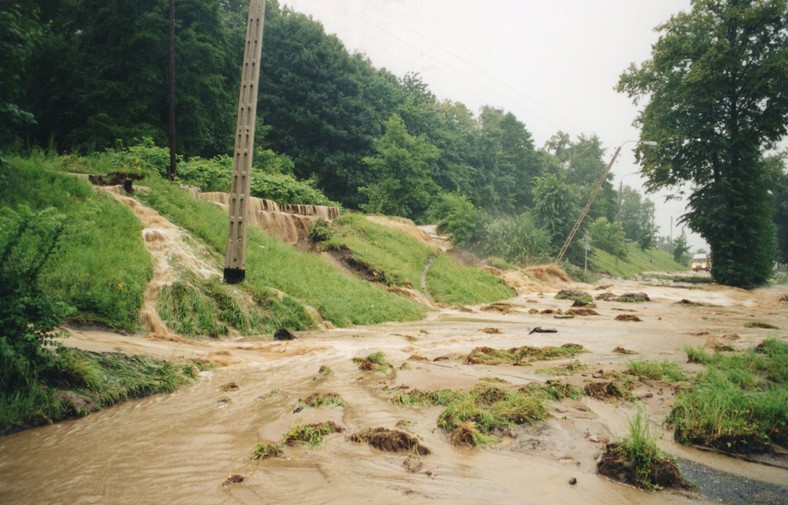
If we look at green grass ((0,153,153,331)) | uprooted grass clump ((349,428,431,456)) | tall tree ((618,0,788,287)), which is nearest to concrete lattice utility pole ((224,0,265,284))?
green grass ((0,153,153,331))

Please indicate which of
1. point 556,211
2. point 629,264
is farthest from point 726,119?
point 629,264

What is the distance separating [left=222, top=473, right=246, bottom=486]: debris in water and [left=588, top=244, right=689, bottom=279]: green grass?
4447 centimetres

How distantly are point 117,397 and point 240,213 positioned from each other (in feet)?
21.1

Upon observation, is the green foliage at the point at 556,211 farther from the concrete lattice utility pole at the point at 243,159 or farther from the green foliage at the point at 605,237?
the concrete lattice utility pole at the point at 243,159

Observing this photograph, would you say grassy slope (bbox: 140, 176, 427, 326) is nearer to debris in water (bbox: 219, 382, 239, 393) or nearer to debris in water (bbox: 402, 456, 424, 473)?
debris in water (bbox: 219, 382, 239, 393)

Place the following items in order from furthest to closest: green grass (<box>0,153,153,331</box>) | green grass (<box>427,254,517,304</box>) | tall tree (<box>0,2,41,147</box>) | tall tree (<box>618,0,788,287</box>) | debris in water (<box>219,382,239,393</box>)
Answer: tall tree (<box>618,0,788,287</box>), green grass (<box>427,254,517,304</box>), tall tree (<box>0,2,41,147</box>), green grass (<box>0,153,153,331</box>), debris in water (<box>219,382,239,393</box>)

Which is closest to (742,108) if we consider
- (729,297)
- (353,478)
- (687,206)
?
(687,206)

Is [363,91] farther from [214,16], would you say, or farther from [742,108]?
[742,108]

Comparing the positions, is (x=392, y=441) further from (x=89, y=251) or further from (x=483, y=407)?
(x=89, y=251)

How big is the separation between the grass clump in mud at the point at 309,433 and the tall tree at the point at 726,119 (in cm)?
3469

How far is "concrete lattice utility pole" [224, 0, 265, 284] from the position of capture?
11.0 meters

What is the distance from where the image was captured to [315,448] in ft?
12.7

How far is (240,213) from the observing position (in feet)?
36.2

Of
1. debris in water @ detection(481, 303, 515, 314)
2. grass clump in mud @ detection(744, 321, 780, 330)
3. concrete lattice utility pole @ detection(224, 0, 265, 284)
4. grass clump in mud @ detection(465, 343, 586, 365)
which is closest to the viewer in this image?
grass clump in mud @ detection(465, 343, 586, 365)
